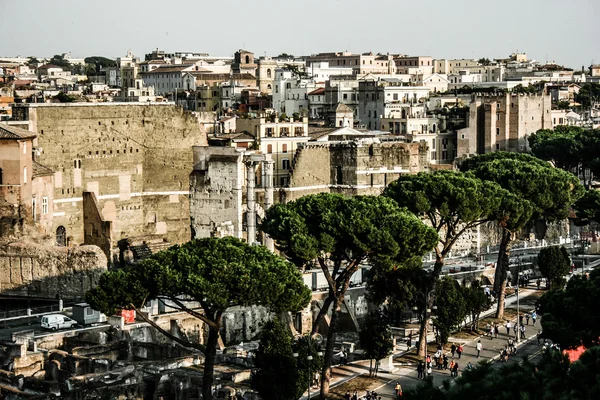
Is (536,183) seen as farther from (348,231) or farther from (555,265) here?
(348,231)

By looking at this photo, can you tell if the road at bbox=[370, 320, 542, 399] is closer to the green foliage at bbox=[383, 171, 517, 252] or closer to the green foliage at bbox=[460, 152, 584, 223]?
the green foliage at bbox=[383, 171, 517, 252]

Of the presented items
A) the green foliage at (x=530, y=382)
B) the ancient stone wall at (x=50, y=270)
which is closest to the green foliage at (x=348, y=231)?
the ancient stone wall at (x=50, y=270)

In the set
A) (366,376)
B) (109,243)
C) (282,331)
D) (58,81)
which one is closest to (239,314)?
(366,376)

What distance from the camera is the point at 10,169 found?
180 ft

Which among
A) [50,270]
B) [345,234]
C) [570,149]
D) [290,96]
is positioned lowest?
[50,270]

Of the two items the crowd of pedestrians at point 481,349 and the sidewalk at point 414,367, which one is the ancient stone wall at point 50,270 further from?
the crowd of pedestrians at point 481,349

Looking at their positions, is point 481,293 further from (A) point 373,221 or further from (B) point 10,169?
(B) point 10,169

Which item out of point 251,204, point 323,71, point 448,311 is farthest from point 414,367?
point 323,71

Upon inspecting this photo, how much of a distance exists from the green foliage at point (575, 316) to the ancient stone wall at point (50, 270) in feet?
74.7

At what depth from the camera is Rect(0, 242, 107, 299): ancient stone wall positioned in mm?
51844

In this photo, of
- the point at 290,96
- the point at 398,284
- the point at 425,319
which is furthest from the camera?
the point at 290,96

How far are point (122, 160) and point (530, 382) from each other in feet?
148

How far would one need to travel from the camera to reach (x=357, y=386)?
41.0 meters

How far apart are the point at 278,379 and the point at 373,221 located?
8.71 metres
